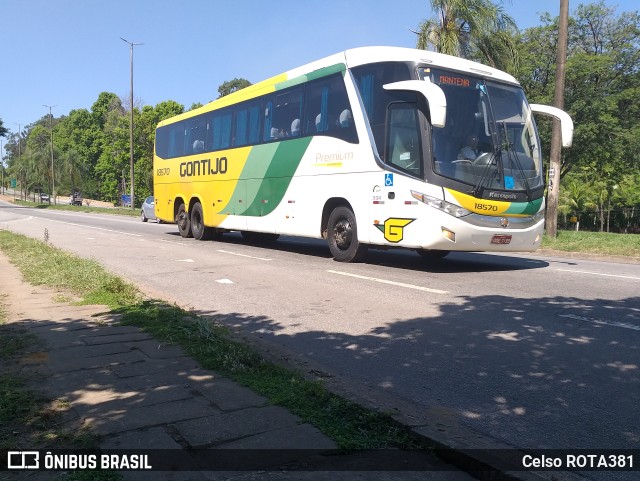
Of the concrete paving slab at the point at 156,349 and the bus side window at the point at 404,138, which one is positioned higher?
the bus side window at the point at 404,138

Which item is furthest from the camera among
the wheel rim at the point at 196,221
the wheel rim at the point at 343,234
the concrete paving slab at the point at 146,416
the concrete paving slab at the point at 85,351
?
the wheel rim at the point at 196,221

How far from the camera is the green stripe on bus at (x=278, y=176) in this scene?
1341cm

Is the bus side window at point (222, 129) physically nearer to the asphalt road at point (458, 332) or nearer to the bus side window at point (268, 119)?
the bus side window at point (268, 119)

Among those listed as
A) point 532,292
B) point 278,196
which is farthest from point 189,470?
point 278,196

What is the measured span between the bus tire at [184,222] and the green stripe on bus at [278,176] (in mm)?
4707

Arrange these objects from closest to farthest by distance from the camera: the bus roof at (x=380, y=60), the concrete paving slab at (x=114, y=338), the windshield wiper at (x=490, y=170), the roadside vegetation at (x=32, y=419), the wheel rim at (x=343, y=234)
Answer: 1. the roadside vegetation at (x=32, y=419)
2. the concrete paving slab at (x=114, y=338)
3. the windshield wiper at (x=490, y=170)
4. the bus roof at (x=380, y=60)
5. the wheel rim at (x=343, y=234)

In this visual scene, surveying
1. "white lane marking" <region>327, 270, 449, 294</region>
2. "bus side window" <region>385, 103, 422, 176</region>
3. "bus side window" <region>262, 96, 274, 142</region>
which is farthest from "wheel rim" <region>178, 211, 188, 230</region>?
"bus side window" <region>385, 103, 422, 176</region>

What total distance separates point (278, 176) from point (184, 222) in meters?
6.55

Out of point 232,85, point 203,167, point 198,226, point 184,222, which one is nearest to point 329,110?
point 203,167

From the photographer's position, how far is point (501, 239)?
10.3 meters

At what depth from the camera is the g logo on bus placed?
10.4 metres

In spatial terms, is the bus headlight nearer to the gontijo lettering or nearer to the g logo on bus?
the g logo on bus

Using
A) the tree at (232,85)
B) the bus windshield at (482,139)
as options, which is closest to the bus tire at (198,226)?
the bus windshield at (482,139)

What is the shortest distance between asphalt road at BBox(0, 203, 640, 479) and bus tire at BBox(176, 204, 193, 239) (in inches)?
267
